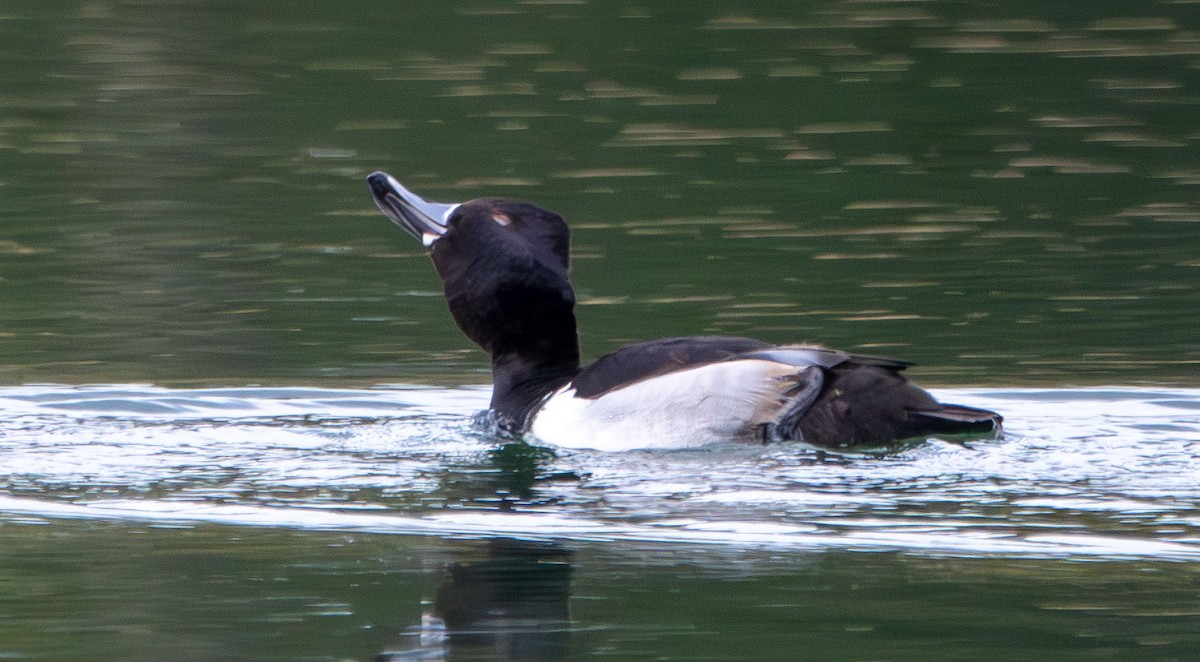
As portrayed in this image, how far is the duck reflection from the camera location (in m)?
4.71

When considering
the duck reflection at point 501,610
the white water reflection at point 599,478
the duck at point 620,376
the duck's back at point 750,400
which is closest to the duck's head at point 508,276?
the duck at point 620,376

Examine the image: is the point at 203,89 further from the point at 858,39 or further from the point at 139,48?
the point at 858,39

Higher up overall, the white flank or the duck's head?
the duck's head

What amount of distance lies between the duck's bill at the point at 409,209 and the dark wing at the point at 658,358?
102 centimetres

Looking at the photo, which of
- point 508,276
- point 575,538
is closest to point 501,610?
point 575,538

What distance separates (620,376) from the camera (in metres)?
7.26

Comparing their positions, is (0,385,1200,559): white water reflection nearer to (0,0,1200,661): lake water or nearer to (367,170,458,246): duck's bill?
(0,0,1200,661): lake water

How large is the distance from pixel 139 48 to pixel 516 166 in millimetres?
4889

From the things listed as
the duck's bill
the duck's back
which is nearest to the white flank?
the duck's back

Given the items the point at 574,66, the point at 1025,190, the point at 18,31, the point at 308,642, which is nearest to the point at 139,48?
the point at 18,31

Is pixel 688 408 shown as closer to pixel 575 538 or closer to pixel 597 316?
pixel 575 538

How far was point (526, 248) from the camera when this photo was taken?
764 cm

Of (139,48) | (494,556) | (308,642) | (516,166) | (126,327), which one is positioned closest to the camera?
(308,642)

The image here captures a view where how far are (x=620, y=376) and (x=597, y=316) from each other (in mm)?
2427
